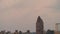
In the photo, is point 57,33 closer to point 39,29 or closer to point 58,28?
point 58,28

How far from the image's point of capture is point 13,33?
211 ft

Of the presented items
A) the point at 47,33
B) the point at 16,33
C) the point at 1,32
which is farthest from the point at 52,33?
the point at 1,32

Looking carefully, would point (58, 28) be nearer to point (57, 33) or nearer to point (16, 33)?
point (57, 33)

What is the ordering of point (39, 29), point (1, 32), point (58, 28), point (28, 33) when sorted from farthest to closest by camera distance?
point (1, 32) → point (28, 33) → point (58, 28) → point (39, 29)

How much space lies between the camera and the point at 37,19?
156 feet

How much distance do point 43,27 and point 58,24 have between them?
437cm

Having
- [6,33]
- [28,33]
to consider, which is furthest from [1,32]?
[28,33]

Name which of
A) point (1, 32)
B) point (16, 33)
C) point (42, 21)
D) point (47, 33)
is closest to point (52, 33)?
point (47, 33)

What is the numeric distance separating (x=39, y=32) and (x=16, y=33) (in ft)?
51.4

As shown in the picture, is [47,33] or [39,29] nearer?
[39,29]

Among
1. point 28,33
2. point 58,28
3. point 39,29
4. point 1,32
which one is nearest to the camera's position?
point 39,29

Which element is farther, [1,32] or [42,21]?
[1,32]

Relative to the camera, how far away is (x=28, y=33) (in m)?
57.6

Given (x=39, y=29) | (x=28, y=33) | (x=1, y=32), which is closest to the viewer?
(x=39, y=29)
